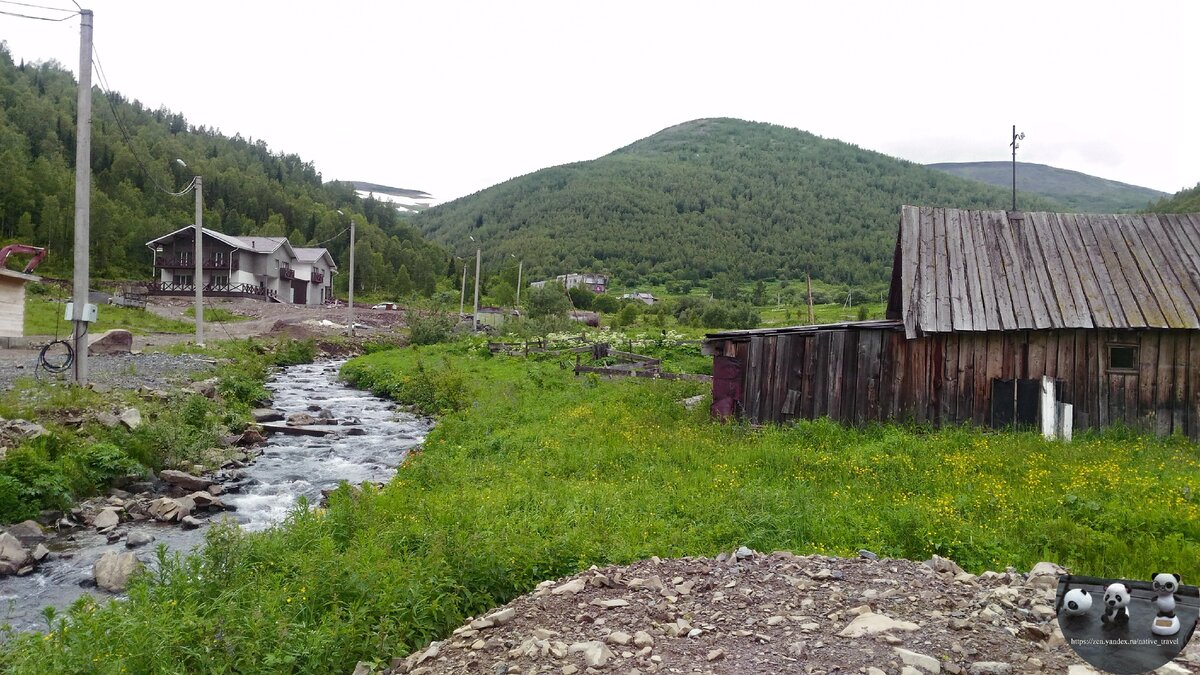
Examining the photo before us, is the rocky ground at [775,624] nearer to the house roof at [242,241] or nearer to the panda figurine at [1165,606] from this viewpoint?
the panda figurine at [1165,606]

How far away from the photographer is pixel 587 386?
23984mm

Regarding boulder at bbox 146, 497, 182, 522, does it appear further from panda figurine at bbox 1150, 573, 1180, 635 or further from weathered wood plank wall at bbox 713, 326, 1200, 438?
panda figurine at bbox 1150, 573, 1180, 635

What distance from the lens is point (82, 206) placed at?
16484 millimetres

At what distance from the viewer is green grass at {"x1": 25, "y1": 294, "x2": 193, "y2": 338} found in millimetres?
31359

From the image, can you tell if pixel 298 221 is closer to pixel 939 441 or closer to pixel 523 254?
pixel 523 254

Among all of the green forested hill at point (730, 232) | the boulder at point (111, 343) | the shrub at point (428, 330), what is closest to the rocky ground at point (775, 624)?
the boulder at point (111, 343)

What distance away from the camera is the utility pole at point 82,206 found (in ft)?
53.7

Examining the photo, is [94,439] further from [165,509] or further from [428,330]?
[428,330]

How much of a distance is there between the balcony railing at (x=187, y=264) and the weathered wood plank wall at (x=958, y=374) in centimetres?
6137

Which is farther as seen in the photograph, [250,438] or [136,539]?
[250,438]

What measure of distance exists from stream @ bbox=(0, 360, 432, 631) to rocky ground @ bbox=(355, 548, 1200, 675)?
18.4ft

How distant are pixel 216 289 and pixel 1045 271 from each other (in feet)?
209

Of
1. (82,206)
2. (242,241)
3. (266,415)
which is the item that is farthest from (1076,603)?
(242,241)

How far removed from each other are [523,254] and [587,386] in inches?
5484
